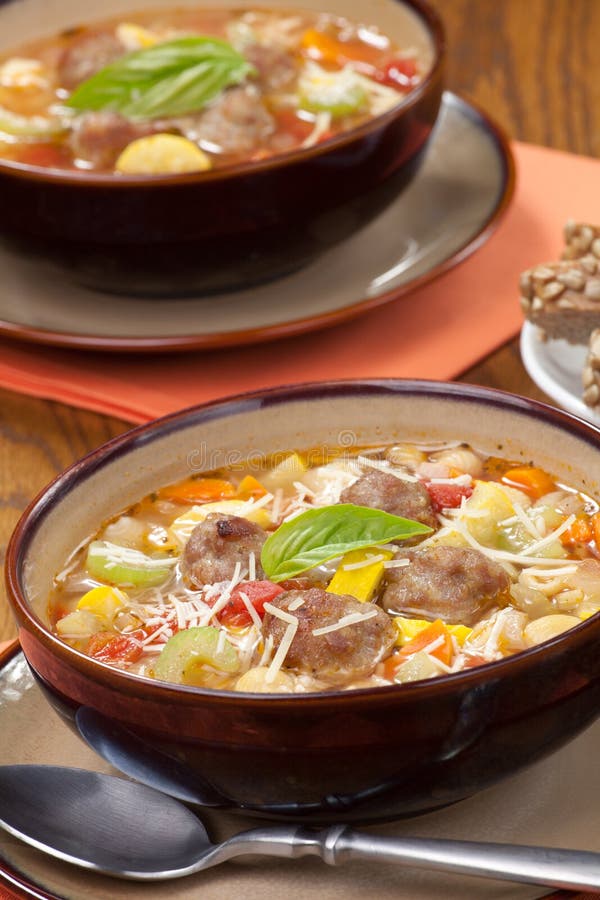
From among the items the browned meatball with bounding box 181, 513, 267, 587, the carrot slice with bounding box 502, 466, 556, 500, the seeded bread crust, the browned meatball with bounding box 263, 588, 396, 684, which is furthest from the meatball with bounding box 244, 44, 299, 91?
the browned meatball with bounding box 263, 588, 396, 684

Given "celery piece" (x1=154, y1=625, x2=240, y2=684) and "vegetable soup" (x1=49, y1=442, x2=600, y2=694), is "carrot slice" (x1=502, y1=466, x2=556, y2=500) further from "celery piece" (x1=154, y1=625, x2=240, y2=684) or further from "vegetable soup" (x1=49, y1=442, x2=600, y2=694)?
"celery piece" (x1=154, y1=625, x2=240, y2=684)

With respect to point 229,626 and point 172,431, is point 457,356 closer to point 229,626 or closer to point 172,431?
point 172,431

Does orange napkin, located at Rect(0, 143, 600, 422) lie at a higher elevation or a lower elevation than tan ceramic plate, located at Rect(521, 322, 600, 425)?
lower

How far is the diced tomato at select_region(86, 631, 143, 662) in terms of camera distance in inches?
71.3

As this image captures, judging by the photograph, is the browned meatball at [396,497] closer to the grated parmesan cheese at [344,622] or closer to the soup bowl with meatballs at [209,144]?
the grated parmesan cheese at [344,622]

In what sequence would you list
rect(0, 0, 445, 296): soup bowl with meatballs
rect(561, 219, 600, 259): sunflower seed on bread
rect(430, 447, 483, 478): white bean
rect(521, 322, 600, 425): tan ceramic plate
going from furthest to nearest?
1. rect(0, 0, 445, 296): soup bowl with meatballs
2. rect(561, 219, 600, 259): sunflower seed on bread
3. rect(521, 322, 600, 425): tan ceramic plate
4. rect(430, 447, 483, 478): white bean

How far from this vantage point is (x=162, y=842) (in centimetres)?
169

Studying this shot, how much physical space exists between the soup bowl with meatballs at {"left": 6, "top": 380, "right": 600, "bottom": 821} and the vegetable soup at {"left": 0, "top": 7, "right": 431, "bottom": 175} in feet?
3.80

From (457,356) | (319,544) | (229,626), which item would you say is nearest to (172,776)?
(229,626)

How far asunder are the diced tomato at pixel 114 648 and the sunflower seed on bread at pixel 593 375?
108cm

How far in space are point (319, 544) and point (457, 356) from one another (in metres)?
1.25

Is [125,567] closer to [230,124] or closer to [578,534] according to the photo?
[578,534]

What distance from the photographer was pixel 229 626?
181 cm

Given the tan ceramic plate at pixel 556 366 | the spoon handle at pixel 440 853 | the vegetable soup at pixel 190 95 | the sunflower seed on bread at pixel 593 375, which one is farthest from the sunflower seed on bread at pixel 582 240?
the spoon handle at pixel 440 853
